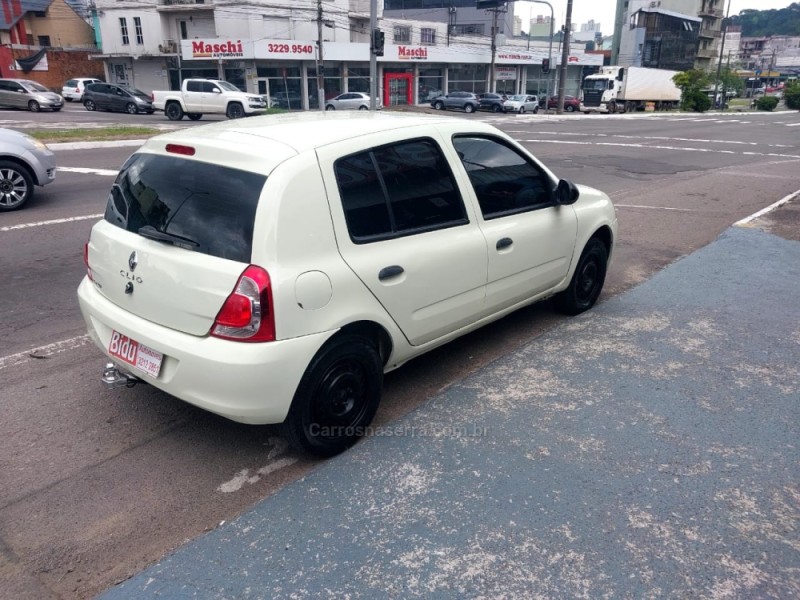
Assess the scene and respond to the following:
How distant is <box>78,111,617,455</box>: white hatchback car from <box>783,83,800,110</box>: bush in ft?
256

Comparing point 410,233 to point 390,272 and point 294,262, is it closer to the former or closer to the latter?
point 390,272

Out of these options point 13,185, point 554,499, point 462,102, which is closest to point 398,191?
point 554,499

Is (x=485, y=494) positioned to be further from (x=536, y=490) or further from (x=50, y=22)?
(x=50, y=22)

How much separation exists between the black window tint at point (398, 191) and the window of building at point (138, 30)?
5524cm

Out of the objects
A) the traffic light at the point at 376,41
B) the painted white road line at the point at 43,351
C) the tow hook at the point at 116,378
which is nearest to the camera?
the tow hook at the point at 116,378

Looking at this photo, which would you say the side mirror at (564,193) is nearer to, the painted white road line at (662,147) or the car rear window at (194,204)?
the car rear window at (194,204)

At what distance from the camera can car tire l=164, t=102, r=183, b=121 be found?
31656mm

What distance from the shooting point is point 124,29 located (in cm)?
5216

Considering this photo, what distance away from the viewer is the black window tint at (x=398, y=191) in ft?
11.2

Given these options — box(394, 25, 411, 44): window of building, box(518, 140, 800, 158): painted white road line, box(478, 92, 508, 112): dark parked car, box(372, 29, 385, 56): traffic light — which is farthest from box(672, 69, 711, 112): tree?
box(372, 29, 385, 56): traffic light

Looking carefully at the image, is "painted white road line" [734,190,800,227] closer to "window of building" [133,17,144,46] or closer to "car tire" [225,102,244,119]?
"car tire" [225,102,244,119]

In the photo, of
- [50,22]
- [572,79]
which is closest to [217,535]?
[50,22]

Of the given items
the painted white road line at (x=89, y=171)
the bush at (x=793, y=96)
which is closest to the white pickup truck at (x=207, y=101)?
the painted white road line at (x=89, y=171)

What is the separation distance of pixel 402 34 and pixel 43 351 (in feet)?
199
